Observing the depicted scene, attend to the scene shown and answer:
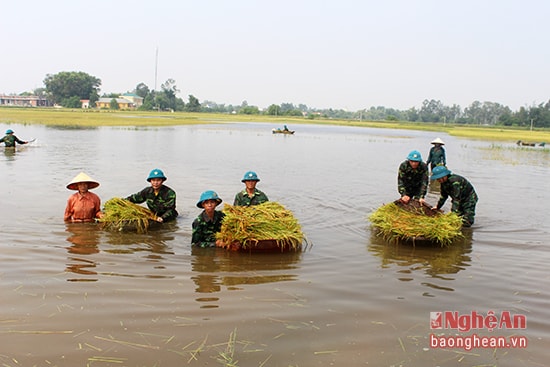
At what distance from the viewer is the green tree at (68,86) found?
118 meters

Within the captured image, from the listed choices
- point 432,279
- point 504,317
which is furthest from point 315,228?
point 504,317

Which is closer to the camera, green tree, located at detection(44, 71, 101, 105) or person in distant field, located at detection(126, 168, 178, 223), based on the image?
person in distant field, located at detection(126, 168, 178, 223)

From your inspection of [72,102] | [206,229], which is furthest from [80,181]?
[72,102]

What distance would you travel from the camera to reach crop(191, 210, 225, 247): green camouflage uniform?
717cm

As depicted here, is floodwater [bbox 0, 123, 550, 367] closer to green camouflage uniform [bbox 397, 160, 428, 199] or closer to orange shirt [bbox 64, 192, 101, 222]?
orange shirt [bbox 64, 192, 101, 222]

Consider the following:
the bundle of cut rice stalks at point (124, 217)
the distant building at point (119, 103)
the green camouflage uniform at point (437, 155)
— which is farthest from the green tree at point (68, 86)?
the bundle of cut rice stalks at point (124, 217)

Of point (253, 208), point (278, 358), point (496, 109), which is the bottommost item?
→ point (278, 358)

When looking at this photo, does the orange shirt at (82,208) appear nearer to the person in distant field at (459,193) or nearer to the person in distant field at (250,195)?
the person in distant field at (250,195)

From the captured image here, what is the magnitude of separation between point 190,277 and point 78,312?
150cm

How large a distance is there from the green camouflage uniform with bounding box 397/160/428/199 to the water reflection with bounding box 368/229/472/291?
1.13m

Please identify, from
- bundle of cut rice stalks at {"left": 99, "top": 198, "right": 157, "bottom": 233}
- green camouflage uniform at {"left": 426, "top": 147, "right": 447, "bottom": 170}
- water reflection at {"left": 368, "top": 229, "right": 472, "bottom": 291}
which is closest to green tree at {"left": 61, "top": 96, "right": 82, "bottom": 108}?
green camouflage uniform at {"left": 426, "top": 147, "right": 447, "bottom": 170}

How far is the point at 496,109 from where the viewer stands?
154125 millimetres

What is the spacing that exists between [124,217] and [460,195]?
570 centimetres

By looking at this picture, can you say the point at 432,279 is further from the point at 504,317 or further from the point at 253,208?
the point at 253,208
